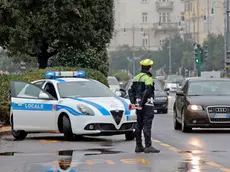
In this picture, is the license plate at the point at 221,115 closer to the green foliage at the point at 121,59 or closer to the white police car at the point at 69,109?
the white police car at the point at 69,109

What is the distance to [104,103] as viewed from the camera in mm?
20109

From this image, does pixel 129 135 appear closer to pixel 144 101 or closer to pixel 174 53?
pixel 144 101

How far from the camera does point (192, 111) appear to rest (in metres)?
23.2

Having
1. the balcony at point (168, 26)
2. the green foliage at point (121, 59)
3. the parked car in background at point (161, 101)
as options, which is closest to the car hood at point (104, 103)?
the parked car in background at point (161, 101)

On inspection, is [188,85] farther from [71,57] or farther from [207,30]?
[207,30]

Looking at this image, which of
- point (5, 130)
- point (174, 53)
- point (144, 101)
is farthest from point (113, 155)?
point (174, 53)

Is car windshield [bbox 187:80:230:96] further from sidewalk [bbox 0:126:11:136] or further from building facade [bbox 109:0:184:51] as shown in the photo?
building facade [bbox 109:0:184:51]

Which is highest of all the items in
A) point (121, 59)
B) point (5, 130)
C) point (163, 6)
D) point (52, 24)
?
point (163, 6)

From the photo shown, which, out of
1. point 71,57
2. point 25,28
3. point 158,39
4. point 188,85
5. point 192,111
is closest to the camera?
point 192,111

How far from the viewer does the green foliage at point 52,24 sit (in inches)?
1547

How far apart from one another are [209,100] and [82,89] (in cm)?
373

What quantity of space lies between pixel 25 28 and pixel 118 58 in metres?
100

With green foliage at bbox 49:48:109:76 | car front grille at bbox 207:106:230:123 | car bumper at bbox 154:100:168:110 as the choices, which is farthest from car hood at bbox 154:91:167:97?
car front grille at bbox 207:106:230:123

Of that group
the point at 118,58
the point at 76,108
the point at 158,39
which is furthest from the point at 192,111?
the point at 158,39
